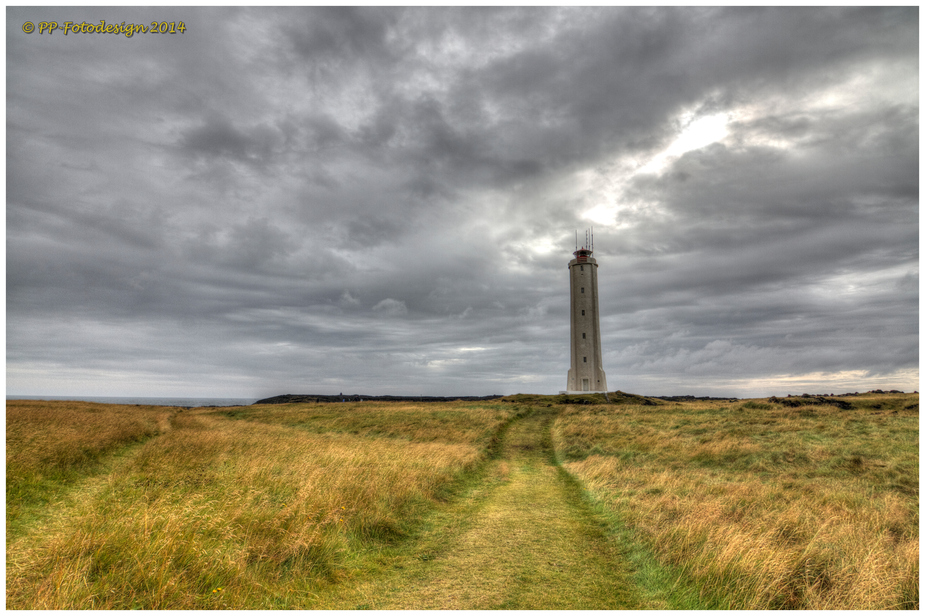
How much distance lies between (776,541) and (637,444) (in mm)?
15049

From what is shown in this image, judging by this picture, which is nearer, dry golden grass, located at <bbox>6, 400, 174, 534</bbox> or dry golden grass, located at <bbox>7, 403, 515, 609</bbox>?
dry golden grass, located at <bbox>7, 403, 515, 609</bbox>

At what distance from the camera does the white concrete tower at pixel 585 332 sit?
220 feet

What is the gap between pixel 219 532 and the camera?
7.43 m

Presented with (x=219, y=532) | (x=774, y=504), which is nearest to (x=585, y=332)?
(x=774, y=504)

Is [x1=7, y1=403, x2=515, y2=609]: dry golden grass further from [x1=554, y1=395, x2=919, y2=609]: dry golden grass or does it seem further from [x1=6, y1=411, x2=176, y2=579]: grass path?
[x1=554, y1=395, x2=919, y2=609]: dry golden grass

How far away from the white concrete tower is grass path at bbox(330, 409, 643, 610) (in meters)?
56.6

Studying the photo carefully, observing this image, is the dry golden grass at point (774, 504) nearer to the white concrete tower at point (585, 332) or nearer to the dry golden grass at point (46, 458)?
the dry golden grass at point (46, 458)

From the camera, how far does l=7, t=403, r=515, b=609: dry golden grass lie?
5805 mm

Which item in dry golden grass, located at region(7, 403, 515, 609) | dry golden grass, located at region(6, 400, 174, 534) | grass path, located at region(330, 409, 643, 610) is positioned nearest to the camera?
dry golden grass, located at region(7, 403, 515, 609)

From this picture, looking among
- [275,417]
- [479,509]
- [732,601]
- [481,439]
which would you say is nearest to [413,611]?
[732,601]

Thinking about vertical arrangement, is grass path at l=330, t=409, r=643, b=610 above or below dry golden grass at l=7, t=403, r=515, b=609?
below

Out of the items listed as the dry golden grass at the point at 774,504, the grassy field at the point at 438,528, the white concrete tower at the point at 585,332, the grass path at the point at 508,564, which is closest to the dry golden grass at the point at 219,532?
the grassy field at the point at 438,528

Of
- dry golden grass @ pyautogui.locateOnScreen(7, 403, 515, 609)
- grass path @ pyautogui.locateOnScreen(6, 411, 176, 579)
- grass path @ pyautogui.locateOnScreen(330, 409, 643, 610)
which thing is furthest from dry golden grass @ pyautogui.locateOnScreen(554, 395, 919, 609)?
grass path @ pyautogui.locateOnScreen(6, 411, 176, 579)

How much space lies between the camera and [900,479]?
14.3m
